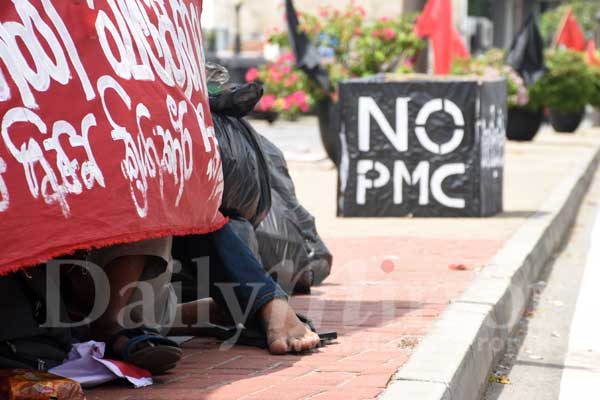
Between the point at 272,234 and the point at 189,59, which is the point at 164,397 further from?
the point at 272,234

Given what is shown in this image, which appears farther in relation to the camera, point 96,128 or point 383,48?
point 383,48

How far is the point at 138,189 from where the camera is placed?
437 cm

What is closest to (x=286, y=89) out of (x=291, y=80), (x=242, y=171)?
(x=291, y=80)

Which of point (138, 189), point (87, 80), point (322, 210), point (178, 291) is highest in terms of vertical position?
point (87, 80)

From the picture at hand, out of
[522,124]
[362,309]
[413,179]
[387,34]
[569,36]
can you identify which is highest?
[387,34]

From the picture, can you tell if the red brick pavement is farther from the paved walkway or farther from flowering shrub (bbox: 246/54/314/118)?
flowering shrub (bbox: 246/54/314/118)

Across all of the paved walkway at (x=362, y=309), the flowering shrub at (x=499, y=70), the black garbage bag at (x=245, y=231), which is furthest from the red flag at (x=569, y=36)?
the black garbage bag at (x=245, y=231)

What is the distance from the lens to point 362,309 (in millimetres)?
6285

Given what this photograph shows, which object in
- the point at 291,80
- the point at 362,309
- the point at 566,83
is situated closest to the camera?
the point at 362,309

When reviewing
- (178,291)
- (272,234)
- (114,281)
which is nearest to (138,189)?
A: (114,281)

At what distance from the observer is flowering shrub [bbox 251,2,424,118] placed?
16.7 m

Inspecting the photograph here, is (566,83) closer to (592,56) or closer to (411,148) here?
(592,56)

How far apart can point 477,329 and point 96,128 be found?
6.78 feet

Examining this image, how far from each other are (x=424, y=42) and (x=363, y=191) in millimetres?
7220
